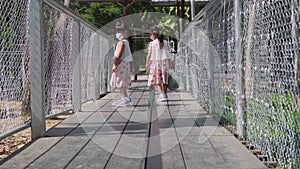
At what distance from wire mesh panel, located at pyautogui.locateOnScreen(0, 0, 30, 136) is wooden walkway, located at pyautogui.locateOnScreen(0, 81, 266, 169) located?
35 centimetres

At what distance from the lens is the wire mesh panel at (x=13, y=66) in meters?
4.06

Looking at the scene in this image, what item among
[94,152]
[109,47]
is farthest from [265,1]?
[109,47]

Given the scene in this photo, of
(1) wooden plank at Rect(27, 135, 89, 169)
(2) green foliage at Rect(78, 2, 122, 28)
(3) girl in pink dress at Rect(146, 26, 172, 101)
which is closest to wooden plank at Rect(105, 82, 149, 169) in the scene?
(1) wooden plank at Rect(27, 135, 89, 169)

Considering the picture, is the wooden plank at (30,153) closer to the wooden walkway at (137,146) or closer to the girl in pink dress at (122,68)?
the wooden walkway at (137,146)

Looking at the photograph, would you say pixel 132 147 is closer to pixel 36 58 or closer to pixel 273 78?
pixel 273 78

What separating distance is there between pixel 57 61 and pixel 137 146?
110 inches

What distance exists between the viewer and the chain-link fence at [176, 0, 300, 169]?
3025 millimetres

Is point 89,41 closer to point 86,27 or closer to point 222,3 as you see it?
point 86,27

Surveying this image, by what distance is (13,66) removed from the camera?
14.3 feet

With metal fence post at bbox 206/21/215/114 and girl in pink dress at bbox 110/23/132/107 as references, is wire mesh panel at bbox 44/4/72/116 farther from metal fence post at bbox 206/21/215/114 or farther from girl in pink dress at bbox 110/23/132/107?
metal fence post at bbox 206/21/215/114

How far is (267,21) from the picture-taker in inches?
140

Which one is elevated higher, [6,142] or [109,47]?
[109,47]

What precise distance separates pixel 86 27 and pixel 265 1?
495 cm

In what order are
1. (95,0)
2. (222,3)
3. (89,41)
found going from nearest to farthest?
1. (222,3)
2. (89,41)
3. (95,0)
